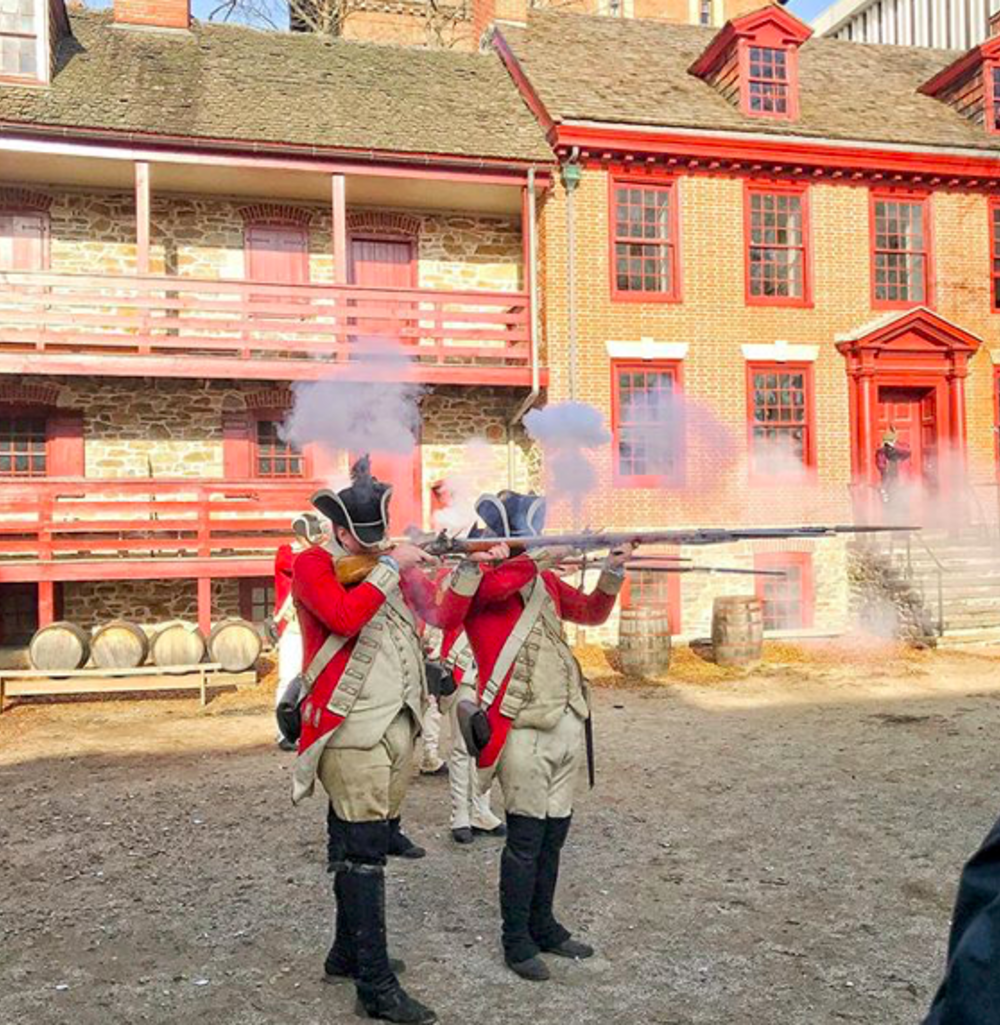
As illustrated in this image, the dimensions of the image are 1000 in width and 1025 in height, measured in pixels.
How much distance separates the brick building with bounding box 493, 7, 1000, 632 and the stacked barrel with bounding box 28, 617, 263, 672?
530 centimetres

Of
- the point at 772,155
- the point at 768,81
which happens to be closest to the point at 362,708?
the point at 772,155

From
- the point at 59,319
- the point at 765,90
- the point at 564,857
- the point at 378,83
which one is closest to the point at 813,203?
the point at 765,90

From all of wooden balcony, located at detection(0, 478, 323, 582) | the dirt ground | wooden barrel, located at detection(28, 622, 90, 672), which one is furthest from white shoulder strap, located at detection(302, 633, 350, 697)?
wooden balcony, located at detection(0, 478, 323, 582)

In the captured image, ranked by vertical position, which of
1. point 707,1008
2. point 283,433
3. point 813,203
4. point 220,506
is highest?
point 813,203

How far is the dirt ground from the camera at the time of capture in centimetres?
420

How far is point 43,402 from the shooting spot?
1382 cm

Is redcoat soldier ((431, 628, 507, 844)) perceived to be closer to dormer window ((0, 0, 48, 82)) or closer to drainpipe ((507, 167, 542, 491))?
drainpipe ((507, 167, 542, 491))

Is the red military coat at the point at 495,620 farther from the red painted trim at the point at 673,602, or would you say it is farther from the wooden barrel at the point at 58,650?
the red painted trim at the point at 673,602

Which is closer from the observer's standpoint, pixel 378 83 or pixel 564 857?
pixel 564 857

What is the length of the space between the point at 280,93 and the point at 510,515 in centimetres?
1266

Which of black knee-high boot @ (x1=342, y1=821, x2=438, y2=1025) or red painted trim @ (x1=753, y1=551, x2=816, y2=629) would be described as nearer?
black knee-high boot @ (x1=342, y1=821, x2=438, y2=1025)

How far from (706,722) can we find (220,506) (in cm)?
690

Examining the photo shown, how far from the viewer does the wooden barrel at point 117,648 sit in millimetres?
11273

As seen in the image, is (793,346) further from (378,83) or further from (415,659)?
(415,659)
